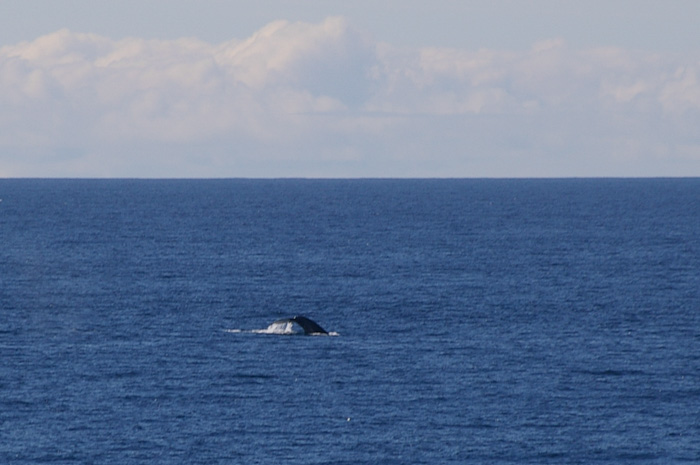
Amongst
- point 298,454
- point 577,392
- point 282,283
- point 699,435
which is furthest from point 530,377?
point 282,283

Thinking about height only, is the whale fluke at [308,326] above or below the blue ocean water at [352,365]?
above

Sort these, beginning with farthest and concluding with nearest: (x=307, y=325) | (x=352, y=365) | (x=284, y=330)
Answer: (x=284, y=330) < (x=307, y=325) < (x=352, y=365)

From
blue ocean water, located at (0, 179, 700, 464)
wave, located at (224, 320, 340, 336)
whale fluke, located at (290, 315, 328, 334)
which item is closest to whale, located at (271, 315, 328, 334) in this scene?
whale fluke, located at (290, 315, 328, 334)

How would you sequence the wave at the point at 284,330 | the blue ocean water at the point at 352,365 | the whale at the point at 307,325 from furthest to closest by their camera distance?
the wave at the point at 284,330, the whale at the point at 307,325, the blue ocean water at the point at 352,365

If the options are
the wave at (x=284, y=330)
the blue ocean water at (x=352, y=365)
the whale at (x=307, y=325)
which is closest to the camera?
the blue ocean water at (x=352, y=365)

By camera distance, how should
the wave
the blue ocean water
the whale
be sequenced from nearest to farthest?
the blue ocean water → the whale → the wave

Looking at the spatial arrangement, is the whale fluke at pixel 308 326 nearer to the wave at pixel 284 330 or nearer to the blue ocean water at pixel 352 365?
the wave at pixel 284 330

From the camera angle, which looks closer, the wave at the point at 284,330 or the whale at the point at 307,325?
the whale at the point at 307,325

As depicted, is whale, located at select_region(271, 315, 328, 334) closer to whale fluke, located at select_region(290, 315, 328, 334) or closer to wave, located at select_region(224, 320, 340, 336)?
whale fluke, located at select_region(290, 315, 328, 334)

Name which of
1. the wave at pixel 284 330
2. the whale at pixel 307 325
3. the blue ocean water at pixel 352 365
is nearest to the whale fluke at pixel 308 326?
the whale at pixel 307 325

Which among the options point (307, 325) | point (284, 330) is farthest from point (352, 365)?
point (284, 330)

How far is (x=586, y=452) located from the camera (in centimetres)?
5753

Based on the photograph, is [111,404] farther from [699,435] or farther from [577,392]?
[699,435]

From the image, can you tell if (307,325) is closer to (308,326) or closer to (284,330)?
(308,326)
